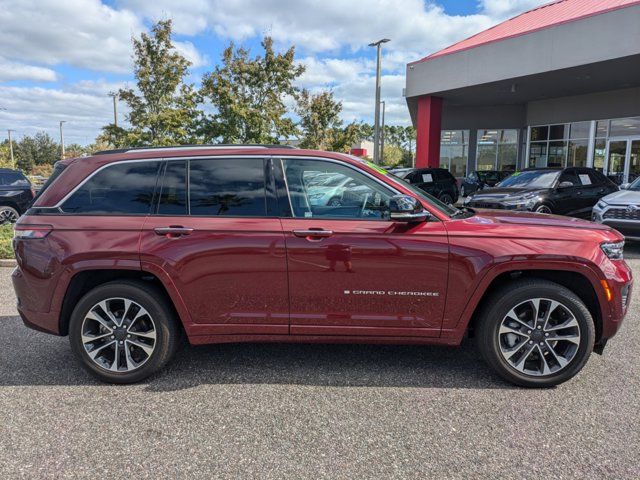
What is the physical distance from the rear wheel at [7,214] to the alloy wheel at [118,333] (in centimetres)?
991

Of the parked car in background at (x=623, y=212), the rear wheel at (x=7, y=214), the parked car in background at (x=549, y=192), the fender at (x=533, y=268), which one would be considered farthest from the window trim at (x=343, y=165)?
the rear wheel at (x=7, y=214)

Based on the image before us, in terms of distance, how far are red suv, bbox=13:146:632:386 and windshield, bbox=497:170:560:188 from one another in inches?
327

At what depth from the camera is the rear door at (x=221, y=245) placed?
351 cm

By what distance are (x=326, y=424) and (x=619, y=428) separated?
1.86m

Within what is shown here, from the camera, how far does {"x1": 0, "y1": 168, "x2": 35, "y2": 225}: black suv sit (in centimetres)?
1178

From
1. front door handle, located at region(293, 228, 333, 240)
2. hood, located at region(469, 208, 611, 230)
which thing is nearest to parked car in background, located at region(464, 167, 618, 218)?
hood, located at region(469, 208, 611, 230)

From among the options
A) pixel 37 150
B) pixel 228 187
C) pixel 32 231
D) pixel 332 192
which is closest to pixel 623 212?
pixel 332 192

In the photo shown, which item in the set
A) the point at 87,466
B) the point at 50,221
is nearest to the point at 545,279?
the point at 87,466

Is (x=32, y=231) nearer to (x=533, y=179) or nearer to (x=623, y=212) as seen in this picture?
(x=623, y=212)

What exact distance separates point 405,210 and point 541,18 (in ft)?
67.7

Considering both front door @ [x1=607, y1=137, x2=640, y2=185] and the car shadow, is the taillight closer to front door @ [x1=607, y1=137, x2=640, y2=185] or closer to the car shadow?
the car shadow

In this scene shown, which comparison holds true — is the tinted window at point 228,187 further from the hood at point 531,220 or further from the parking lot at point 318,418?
the hood at point 531,220

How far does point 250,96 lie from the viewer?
17.0m

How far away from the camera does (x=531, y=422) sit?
3.12m
